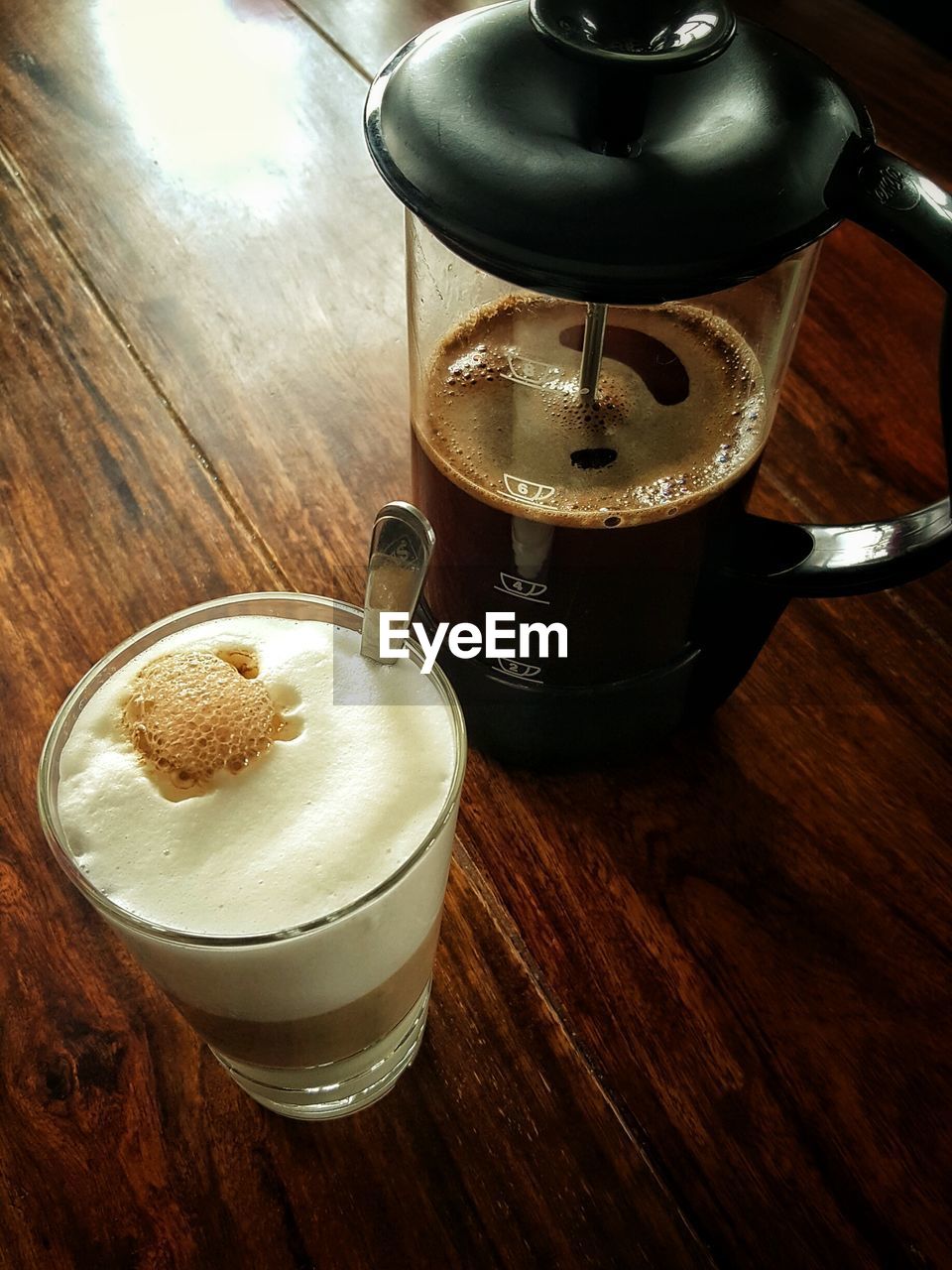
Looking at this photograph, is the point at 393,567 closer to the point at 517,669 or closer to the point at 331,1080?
the point at 517,669

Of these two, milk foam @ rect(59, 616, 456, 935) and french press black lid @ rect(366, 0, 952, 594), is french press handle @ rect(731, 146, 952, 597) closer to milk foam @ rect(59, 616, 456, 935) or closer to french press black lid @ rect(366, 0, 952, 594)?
french press black lid @ rect(366, 0, 952, 594)

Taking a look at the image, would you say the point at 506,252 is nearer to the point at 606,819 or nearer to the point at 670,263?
the point at 670,263

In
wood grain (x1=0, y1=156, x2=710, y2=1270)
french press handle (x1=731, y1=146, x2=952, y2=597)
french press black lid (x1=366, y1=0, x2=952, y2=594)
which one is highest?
french press black lid (x1=366, y1=0, x2=952, y2=594)

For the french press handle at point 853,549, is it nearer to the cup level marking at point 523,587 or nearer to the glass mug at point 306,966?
the cup level marking at point 523,587

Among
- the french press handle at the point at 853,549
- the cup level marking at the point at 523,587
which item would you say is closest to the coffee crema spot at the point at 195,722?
the cup level marking at the point at 523,587

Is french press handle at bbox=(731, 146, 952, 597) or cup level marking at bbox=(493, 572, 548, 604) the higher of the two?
french press handle at bbox=(731, 146, 952, 597)

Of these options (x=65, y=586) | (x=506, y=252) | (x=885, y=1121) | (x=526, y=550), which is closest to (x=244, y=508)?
(x=65, y=586)

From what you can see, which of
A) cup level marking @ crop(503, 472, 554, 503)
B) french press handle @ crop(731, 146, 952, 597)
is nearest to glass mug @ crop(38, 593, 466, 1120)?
cup level marking @ crop(503, 472, 554, 503)
